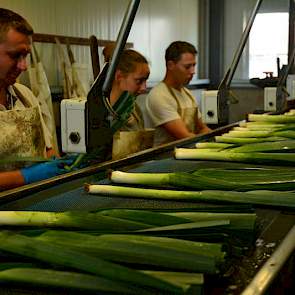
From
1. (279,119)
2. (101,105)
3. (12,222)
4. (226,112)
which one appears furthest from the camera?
(226,112)

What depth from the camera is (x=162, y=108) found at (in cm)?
355

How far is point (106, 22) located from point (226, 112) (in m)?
2.12

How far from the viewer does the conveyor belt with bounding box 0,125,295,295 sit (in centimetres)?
87

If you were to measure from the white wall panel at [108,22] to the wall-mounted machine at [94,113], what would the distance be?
2.10 m

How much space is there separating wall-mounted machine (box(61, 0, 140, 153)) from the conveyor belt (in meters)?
0.10

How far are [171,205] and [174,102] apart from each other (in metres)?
2.38

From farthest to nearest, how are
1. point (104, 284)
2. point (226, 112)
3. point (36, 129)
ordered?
point (226, 112) → point (36, 129) → point (104, 284)

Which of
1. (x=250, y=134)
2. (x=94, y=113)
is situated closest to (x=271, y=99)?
(x=250, y=134)

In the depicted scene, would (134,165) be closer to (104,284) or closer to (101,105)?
(101,105)

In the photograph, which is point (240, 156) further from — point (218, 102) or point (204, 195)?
point (218, 102)

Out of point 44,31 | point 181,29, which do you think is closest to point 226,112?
point 44,31

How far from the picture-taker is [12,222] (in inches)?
42.8

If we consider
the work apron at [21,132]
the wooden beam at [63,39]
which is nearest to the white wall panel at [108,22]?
the wooden beam at [63,39]

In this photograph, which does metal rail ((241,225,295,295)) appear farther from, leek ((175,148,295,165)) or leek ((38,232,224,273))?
leek ((175,148,295,165))
